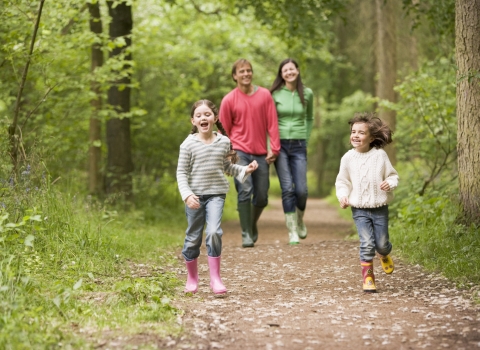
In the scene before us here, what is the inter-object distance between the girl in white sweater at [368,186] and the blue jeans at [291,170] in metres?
2.64

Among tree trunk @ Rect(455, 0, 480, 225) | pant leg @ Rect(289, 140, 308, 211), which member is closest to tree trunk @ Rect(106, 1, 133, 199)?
pant leg @ Rect(289, 140, 308, 211)

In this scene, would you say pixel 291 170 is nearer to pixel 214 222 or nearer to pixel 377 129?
pixel 377 129

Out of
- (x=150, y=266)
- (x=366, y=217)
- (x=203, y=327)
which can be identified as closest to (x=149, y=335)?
(x=203, y=327)

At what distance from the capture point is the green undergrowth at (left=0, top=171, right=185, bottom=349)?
171 inches

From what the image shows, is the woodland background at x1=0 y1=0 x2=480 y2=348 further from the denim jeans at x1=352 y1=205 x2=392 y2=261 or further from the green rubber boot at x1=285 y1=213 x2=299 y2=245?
the green rubber boot at x1=285 y1=213 x2=299 y2=245

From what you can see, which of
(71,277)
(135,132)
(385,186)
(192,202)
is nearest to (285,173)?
(385,186)

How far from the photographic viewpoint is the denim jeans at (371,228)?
20.1 ft

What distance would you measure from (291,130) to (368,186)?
293cm

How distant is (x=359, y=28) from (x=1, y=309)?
60.0 feet

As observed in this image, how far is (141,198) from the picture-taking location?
14180 mm

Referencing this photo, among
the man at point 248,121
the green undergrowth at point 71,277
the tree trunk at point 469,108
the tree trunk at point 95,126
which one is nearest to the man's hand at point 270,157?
the man at point 248,121

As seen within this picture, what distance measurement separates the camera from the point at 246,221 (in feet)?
Result: 29.7

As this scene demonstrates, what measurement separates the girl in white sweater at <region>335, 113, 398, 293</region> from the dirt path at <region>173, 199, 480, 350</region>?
0.40 meters

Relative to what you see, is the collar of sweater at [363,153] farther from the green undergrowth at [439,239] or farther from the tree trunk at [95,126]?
the tree trunk at [95,126]
